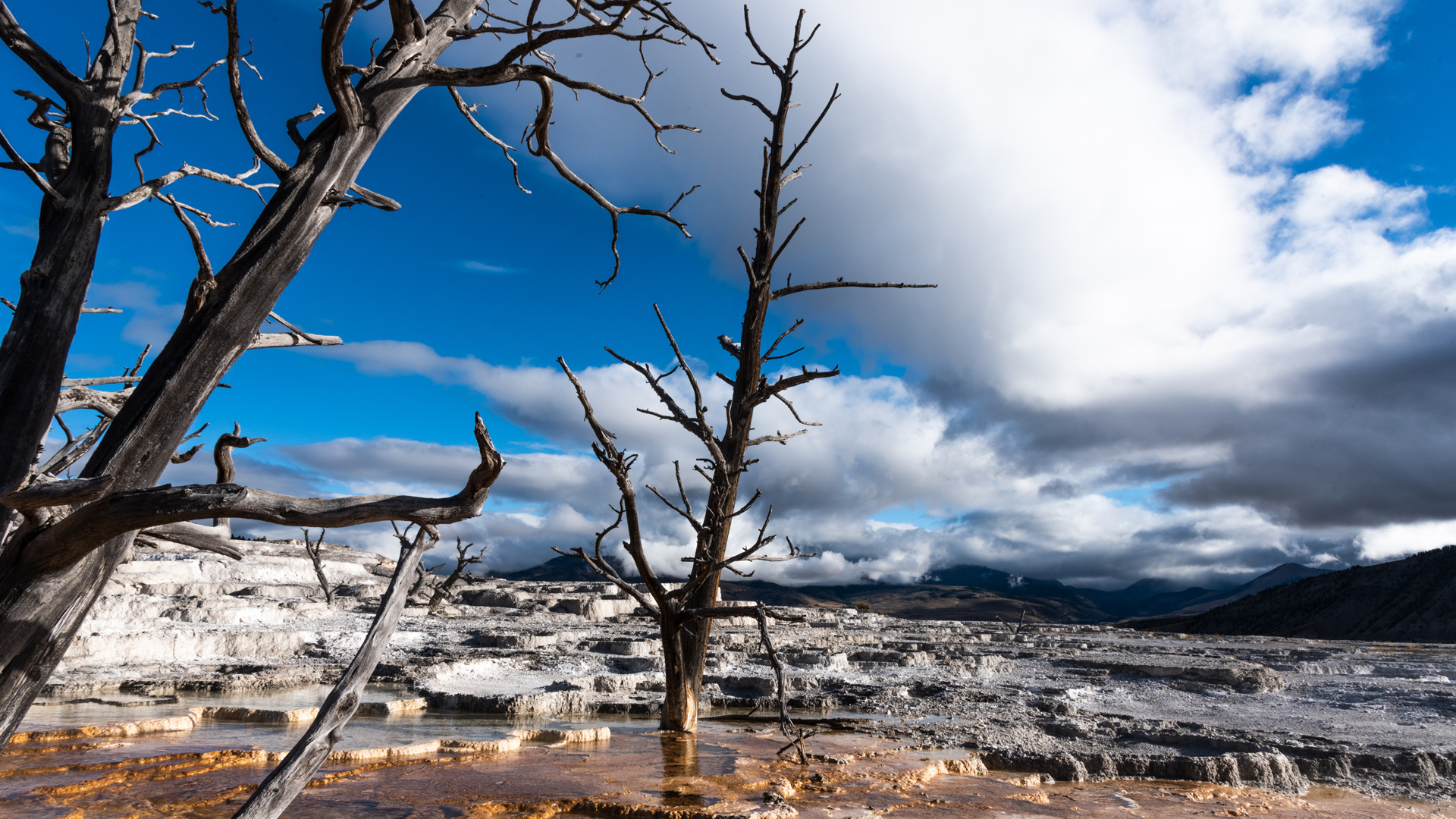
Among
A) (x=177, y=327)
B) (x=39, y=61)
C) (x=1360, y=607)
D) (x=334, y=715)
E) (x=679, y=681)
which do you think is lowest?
(x=1360, y=607)

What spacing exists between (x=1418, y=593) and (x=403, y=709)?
72.4m

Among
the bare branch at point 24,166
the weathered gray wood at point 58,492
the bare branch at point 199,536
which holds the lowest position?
the bare branch at point 199,536

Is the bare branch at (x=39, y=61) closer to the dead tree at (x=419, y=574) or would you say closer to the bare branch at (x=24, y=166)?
the bare branch at (x=24, y=166)

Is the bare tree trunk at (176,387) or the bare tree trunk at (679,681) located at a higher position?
the bare tree trunk at (176,387)

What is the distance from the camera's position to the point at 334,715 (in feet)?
11.3

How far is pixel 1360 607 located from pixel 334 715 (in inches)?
2957

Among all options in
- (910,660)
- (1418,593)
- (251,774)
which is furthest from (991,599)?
(251,774)

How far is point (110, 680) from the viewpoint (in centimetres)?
981

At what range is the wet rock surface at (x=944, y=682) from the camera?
6.90 m

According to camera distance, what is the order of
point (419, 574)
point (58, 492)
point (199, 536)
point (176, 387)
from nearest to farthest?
point (58, 492), point (176, 387), point (199, 536), point (419, 574)

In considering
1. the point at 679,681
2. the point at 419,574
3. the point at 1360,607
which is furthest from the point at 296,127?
the point at 1360,607

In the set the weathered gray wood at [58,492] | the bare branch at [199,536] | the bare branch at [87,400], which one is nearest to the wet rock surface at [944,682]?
the bare branch at [87,400]

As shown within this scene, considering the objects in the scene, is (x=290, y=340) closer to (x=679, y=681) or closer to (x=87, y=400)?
(x=87, y=400)

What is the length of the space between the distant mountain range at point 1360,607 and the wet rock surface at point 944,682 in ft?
133
